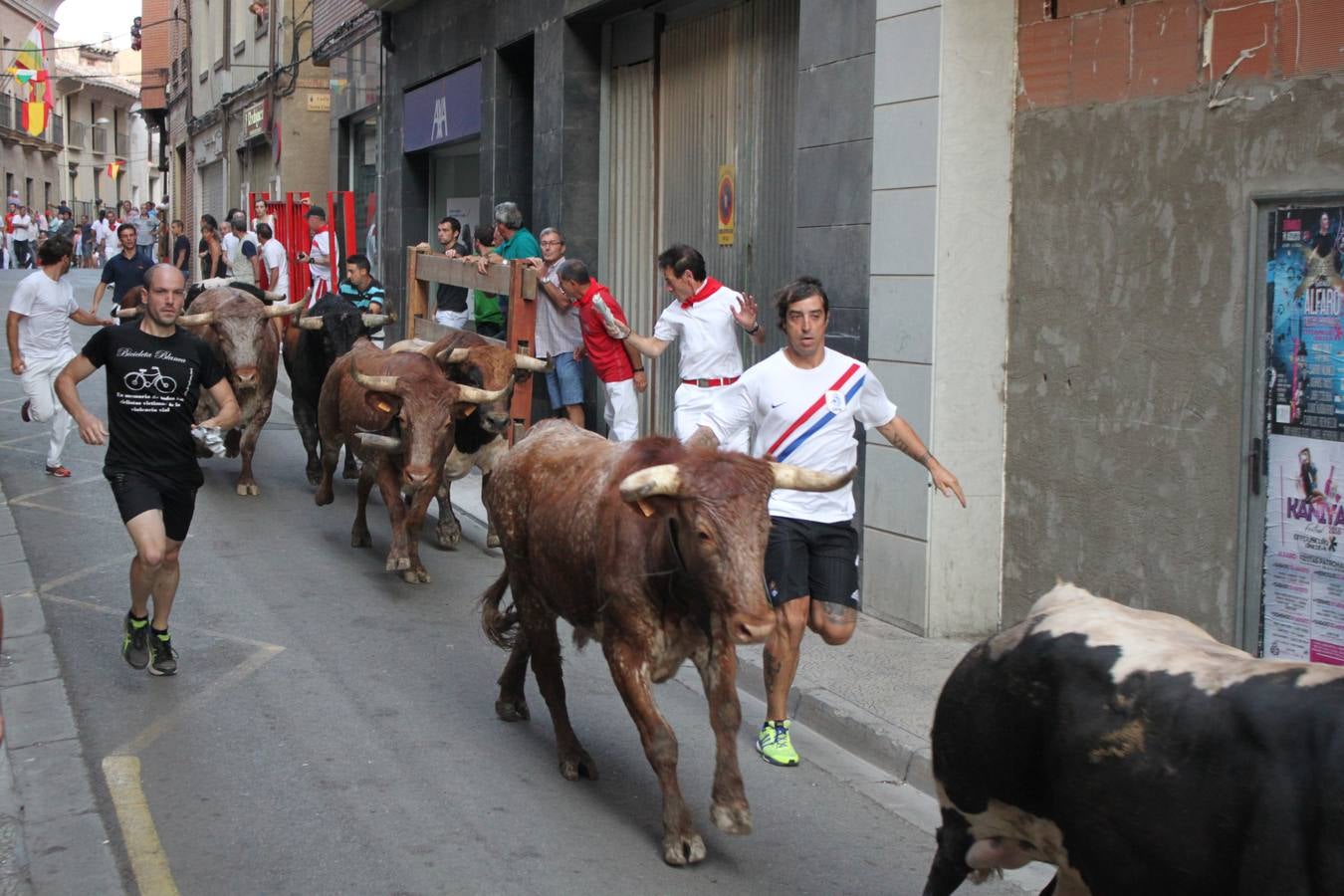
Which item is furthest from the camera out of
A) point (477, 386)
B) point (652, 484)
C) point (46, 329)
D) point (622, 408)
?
point (46, 329)

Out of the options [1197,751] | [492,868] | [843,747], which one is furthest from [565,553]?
[1197,751]

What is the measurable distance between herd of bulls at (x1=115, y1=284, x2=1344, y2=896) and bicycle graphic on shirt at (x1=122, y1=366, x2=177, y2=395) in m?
1.72

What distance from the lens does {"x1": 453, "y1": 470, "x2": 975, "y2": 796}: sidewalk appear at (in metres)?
6.65

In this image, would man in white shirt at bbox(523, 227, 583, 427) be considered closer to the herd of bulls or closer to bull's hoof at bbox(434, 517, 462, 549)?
bull's hoof at bbox(434, 517, 462, 549)

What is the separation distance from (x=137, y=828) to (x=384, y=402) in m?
4.51

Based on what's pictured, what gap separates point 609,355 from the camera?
11.9 m

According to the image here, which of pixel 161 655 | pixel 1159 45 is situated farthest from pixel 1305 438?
pixel 161 655

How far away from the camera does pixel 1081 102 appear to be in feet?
26.2

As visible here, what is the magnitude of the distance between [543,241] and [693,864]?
8339mm

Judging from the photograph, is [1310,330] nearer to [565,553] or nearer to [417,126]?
[565,553]

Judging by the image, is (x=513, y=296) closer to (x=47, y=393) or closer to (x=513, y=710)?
(x=47, y=393)

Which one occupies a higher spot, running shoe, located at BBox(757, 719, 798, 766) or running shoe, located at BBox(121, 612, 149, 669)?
running shoe, located at BBox(121, 612, 149, 669)

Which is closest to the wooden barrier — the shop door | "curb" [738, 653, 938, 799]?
"curb" [738, 653, 938, 799]

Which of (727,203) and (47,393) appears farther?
(47,393)
